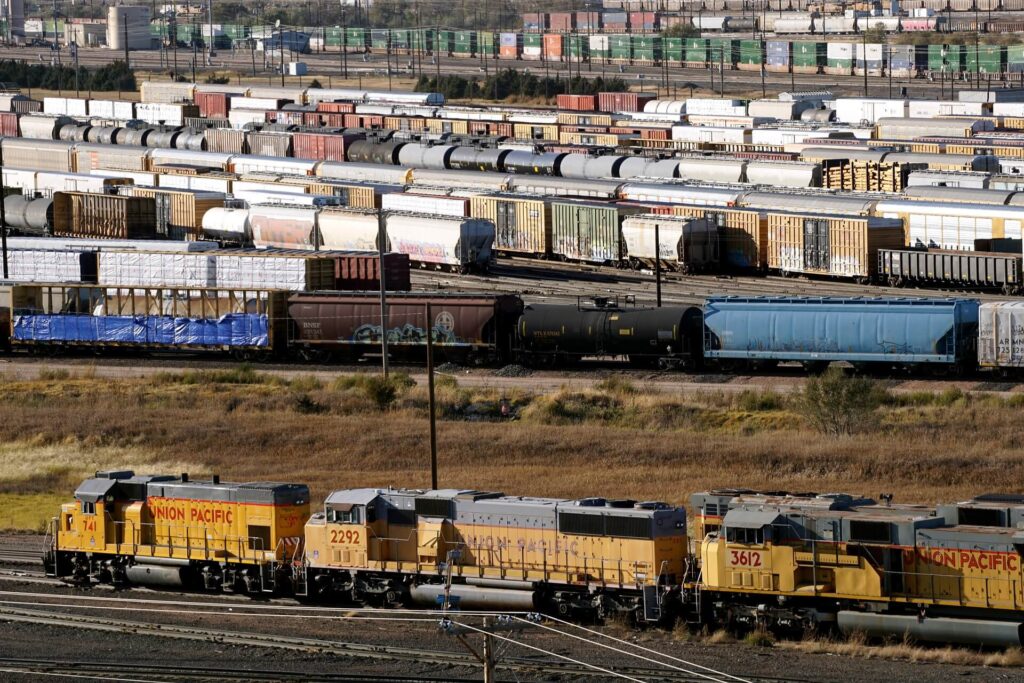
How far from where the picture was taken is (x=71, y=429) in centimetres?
4891

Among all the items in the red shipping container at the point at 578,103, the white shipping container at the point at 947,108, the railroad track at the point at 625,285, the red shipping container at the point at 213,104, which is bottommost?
the railroad track at the point at 625,285

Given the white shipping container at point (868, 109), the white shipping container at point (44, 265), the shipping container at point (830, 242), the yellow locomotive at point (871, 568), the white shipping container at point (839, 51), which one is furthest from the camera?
the white shipping container at point (839, 51)

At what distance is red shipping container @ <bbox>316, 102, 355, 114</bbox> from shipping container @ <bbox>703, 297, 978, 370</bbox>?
80521mm

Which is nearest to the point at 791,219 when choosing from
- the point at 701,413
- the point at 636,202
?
the point at 636,202

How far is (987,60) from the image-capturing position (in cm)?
15188

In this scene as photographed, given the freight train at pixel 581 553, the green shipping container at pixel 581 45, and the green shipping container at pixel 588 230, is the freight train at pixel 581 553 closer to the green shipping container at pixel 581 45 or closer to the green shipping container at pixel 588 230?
the green shipping container at pixel 588 230

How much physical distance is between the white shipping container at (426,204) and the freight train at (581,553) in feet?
148

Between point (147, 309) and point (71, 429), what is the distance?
1097 centimetres

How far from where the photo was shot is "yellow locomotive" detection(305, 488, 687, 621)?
1083 inches

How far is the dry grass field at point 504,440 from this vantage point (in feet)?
131

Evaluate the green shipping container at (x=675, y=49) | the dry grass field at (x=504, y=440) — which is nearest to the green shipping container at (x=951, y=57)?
the green shipping container at (x=675, y=49)

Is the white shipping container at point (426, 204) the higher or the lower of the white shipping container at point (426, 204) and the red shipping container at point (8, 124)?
the lower

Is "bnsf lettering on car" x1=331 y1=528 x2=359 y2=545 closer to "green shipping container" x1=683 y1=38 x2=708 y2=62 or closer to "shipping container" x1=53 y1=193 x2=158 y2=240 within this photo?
"shipping container" x1=53 y1=193 x2=158 y2=240

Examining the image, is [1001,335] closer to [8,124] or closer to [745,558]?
[745,558]
